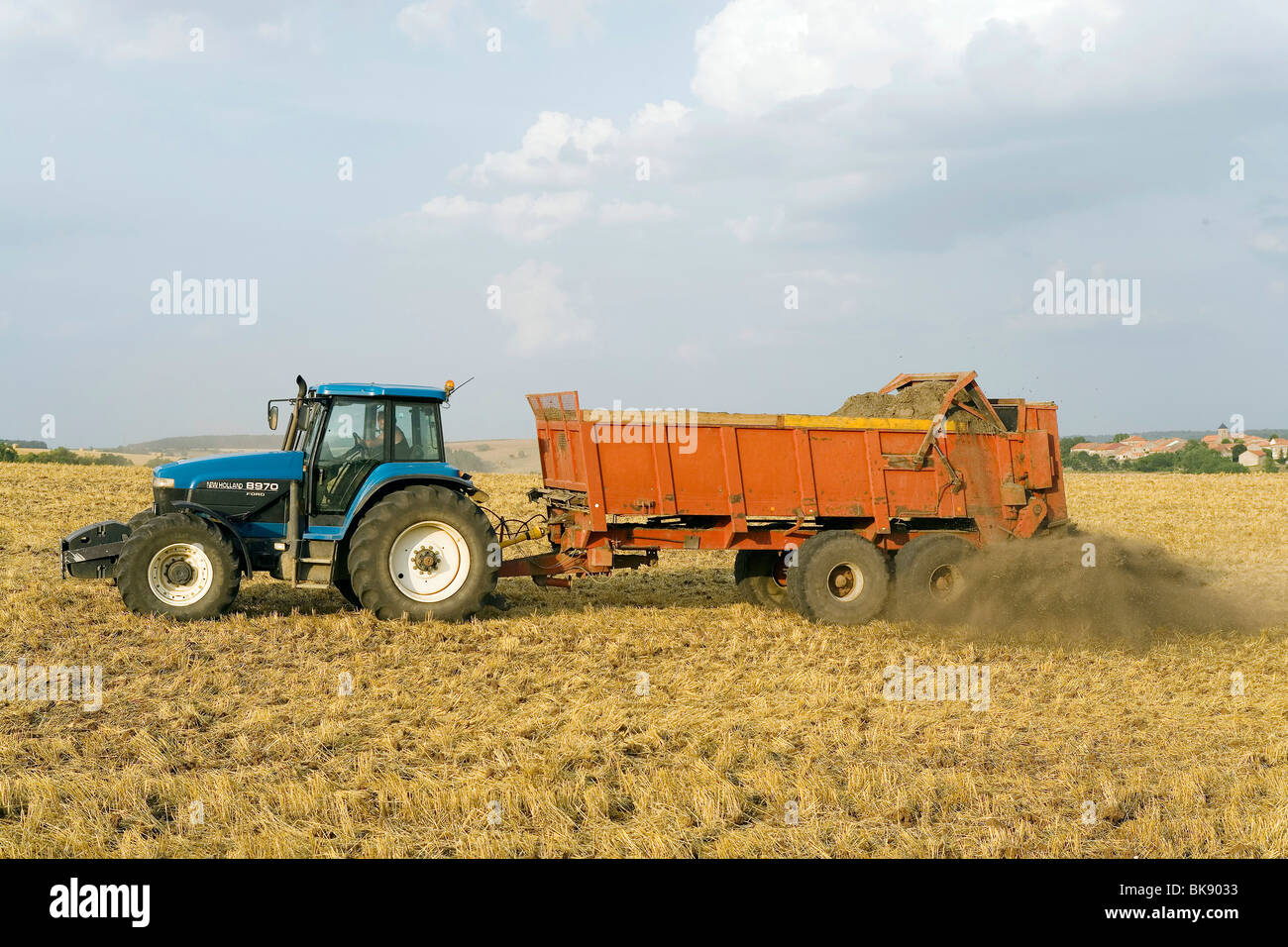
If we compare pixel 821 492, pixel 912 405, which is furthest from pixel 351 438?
pixel 912 405

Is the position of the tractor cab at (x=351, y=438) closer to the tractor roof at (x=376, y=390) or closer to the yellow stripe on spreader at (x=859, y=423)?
the tractor roof at (x=376, y=390)

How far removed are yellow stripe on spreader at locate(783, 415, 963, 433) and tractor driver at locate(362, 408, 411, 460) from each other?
387cm

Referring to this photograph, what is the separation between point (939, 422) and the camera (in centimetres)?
1071

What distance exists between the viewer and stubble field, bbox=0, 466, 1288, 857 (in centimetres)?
495

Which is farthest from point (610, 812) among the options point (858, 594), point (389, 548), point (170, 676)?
point (858, 594)

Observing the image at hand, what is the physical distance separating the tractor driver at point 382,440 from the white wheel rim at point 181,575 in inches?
73.2

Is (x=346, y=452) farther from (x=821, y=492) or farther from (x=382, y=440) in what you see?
(x=821, y=492)

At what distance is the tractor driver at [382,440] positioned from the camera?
1030cm

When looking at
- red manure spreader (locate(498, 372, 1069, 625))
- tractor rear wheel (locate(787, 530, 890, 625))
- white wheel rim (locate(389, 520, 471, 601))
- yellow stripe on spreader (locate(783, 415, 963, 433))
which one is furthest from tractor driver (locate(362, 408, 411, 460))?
tractor rear wheel (locate(787, 530, 890, 625))

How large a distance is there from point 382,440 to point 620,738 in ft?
16.3

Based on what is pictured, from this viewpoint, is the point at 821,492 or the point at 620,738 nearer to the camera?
the point at 620,738

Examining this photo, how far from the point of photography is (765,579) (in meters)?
11.8

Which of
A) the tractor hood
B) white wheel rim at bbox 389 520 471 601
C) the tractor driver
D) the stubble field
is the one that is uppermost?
the tractor driver

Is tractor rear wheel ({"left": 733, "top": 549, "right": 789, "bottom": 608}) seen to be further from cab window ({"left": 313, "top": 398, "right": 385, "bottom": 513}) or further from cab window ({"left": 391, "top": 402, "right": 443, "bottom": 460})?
cab window ({"left": 313, "top": 398, "right": 385, "bottom": 513})
